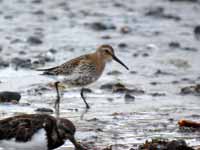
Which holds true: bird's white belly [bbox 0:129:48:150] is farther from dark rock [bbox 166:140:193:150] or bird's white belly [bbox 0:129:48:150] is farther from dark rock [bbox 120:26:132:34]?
dark rock [bbox 120:26:132:34]

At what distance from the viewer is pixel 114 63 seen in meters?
14.7

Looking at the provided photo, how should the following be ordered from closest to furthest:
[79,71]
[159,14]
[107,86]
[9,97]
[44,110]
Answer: [44,110] → [9,97] → [79,71] → [107,86] → [159,14]

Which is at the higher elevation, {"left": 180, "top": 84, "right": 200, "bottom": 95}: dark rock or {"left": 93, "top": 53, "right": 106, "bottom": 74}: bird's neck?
{"left": 93, "top": 53, "right": 106, "bottom": 74}: bird's neck

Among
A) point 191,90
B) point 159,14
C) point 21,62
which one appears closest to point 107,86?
point 191,90

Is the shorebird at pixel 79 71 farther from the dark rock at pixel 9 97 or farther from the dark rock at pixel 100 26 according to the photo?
the dark rock at pixel 100 26

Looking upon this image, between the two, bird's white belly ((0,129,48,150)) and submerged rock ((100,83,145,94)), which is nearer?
bird's white belly ((0,129,48,150))

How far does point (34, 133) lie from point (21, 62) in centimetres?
586

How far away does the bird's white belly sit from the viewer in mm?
8094

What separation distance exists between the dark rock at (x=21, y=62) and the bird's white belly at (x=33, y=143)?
558cm

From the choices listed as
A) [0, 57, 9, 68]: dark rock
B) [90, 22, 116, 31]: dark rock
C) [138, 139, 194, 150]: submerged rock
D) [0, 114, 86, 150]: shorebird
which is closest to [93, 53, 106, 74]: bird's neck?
[0, 57, 9, 68]: dark rock

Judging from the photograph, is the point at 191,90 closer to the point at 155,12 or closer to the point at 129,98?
the point at 129,98

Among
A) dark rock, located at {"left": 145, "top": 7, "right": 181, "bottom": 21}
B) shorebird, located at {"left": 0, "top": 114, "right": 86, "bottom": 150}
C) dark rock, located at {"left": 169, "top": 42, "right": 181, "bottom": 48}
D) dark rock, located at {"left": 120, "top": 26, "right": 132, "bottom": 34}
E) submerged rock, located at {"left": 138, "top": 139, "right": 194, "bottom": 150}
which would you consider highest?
dark rock, located at {"left": 145, "top": 7, "right": 181, "bottom": 21}

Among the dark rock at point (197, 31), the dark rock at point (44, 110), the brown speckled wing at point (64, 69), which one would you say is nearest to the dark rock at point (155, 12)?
the dark rock at point (197, 31)

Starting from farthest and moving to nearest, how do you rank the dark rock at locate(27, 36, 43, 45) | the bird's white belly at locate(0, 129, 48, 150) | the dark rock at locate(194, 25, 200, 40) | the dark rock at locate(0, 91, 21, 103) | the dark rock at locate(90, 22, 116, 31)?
the dark rock at locate(90, 22, 116, 31)
the dark rock at locate(194, 25, 200, 40)
the dark rock at locate(27, 36, 43, 45)
the dark rock at locate(0, 91, 21, 103)
the bird's white belly at locate(0, 129, 48, 150)
